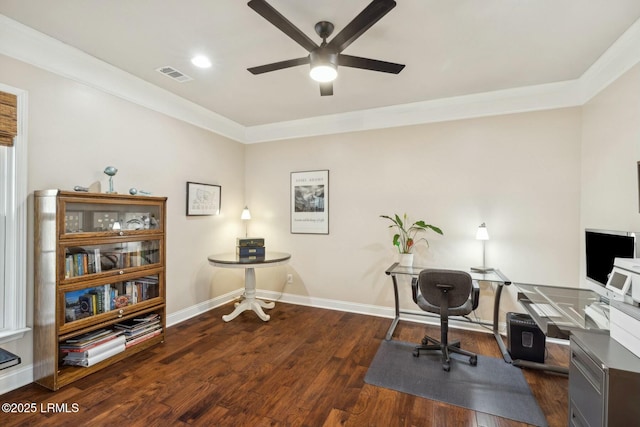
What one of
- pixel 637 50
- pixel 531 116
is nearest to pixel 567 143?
pixel 531 116

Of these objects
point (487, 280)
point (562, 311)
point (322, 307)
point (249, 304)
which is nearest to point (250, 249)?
point (249, 304)

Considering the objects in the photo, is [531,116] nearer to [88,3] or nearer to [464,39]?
[464,39]

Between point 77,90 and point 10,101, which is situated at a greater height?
point 77,90

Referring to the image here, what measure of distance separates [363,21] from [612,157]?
2494mm

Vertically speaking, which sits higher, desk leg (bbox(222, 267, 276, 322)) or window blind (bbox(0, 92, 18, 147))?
window blind (bbox(0, 92, 18, 147))

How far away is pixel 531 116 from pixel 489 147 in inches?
19.9

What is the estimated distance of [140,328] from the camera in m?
2.87

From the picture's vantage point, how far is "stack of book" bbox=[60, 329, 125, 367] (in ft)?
7.88

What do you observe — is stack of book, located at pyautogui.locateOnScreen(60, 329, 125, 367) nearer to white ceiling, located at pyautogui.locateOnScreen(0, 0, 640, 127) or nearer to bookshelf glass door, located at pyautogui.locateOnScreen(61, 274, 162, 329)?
bookshelf glass door, located at pyautogui.locateOnScreen(61, 274, 162, 329)

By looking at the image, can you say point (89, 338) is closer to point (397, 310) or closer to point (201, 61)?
point (201, 61)

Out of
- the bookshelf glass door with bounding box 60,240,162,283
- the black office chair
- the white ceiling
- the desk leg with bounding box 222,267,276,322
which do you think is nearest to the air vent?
the white ceiling

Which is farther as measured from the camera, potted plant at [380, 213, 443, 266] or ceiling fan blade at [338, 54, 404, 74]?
potted plant at [380, 213, 443, 266]

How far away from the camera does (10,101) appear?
7.15 feet

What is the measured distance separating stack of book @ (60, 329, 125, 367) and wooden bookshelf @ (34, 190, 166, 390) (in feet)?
0.13
